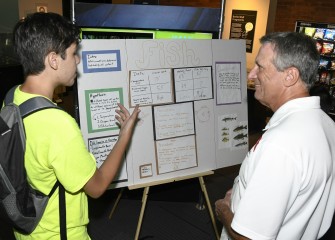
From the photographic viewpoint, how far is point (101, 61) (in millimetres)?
1962

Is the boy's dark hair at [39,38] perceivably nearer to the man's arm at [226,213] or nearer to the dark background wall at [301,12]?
the man's arm at [226,213]

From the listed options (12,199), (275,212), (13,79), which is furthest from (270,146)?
(13,79)

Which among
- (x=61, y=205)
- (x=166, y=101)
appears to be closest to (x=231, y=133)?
(x=166, y=101)

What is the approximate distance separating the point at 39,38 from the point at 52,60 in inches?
3.4

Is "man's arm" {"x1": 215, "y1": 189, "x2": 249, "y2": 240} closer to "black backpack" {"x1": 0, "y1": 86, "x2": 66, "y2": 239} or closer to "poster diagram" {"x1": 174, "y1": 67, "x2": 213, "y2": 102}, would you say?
"black backpack" {"x1": 0, "y1": 86, "x2": 66, "y2": 239}

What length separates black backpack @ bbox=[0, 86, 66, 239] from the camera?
3.70ft

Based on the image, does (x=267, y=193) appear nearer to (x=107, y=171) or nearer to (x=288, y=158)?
(x=288, y=158)

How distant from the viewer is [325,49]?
551 cm

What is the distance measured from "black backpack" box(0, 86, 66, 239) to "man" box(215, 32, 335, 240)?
73 centimetres

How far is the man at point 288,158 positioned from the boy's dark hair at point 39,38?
30.9 inches

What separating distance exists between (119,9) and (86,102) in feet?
2.98

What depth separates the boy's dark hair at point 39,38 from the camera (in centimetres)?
114

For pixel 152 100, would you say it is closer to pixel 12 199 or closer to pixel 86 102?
pixel 86 102

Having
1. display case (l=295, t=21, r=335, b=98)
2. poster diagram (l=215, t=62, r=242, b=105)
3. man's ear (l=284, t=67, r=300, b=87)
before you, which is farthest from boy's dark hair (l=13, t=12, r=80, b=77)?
display case (l=295, t=21, r=335, b=98)
